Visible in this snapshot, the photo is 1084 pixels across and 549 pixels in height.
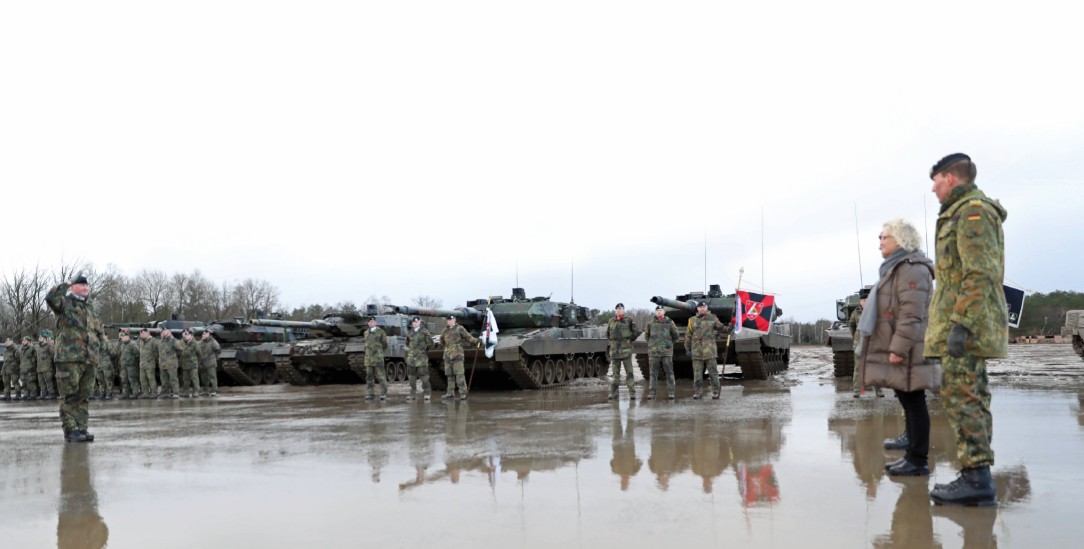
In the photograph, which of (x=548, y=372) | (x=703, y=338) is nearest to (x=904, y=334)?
(x=703, y=338)

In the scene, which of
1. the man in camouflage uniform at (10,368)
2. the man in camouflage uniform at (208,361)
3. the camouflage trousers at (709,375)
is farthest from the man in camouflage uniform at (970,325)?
the man in camouflage uniform at (10,368)

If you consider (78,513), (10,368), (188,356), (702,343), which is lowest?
(78,513)

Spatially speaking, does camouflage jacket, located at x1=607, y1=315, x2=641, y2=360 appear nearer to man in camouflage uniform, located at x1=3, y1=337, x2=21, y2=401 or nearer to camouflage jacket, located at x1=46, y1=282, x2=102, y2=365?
camouflage jacket, located at x1=46, y1=282, x2=102, y2=365

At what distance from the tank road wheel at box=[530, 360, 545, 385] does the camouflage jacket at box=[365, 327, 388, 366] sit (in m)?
4.09

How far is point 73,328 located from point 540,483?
257 inches

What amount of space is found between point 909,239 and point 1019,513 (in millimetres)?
2147

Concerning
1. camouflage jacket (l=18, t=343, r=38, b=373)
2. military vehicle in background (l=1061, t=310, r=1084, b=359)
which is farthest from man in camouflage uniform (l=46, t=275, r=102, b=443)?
military vehicle in background (l=1061, t=310, r=1084, b=359)

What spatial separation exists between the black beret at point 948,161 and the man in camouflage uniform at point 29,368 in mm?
22823

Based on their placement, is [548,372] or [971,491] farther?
[548,372]

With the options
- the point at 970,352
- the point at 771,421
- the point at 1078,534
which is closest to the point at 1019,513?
the point at 1078,534

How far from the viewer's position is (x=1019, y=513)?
460 centimetres

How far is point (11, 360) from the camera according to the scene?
23188 mm

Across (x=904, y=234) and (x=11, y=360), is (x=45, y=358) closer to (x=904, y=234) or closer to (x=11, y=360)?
(x=11, y=360)

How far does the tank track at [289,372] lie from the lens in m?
25.6
